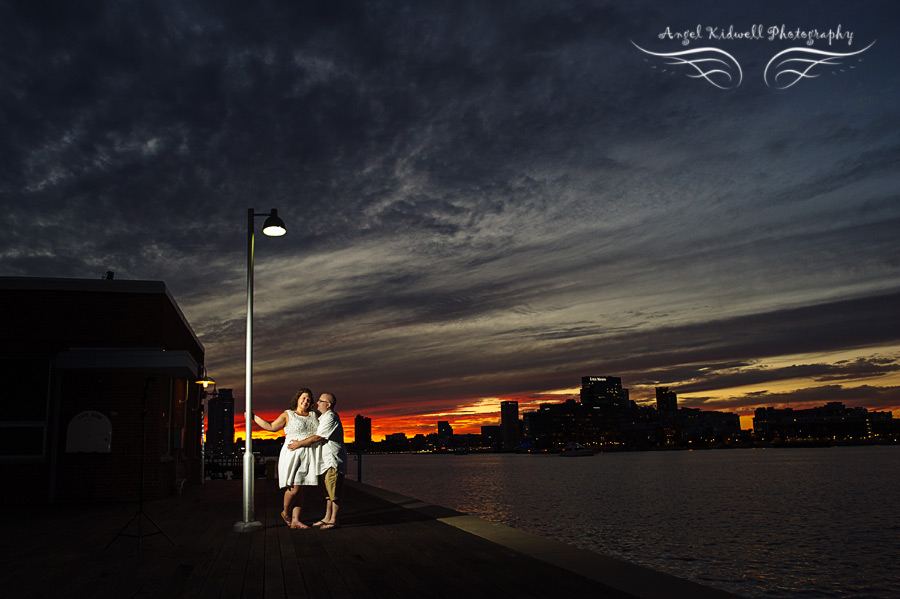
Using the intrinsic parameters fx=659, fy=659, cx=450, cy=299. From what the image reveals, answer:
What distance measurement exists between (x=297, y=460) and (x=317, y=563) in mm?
2625

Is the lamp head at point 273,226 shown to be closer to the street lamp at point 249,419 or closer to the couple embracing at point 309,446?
the street lamp at point 249,419

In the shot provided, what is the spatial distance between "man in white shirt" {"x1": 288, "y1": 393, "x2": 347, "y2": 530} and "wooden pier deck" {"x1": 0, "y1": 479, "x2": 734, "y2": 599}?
0.72 metres

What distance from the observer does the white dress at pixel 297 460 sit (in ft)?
31.8

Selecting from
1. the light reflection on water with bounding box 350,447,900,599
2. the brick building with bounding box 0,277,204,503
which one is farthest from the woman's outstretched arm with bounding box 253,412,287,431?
the light reflection on water with bounding box 350,447,900,599

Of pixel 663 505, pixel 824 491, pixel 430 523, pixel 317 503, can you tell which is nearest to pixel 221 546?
pixel 430 523

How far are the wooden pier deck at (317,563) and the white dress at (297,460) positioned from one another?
797mm

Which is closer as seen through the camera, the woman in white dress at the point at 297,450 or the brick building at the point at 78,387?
the woman in white dress at the point at 297,450

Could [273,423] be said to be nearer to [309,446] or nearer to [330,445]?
[309,446]

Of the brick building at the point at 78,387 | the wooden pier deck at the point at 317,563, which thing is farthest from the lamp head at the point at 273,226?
the brick building at the point at 78,387

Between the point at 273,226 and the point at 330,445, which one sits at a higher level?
the point at 273,226

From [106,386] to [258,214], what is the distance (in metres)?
7.65

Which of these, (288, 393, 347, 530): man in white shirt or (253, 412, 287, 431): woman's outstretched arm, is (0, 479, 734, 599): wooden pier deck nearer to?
(288, 393, 347, 530): man in white shirt

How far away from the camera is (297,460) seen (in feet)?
31.9

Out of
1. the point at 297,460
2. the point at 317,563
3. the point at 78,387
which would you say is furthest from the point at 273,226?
the point at 78,387
